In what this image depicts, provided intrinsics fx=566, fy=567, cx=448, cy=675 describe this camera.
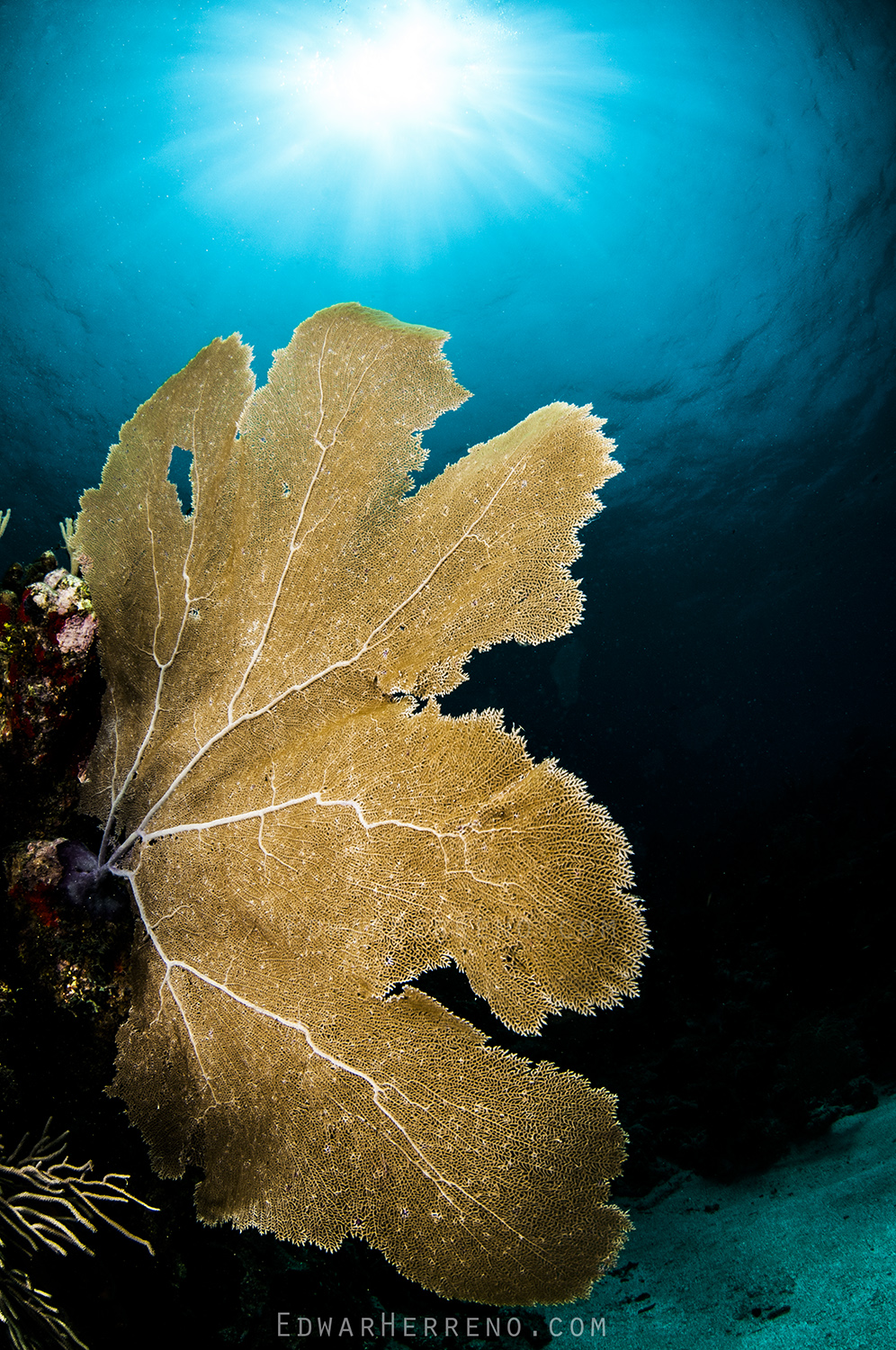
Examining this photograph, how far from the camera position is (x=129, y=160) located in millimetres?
14578

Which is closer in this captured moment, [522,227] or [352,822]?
[352,822]

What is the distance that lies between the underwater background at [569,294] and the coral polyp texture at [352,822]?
3.20ft

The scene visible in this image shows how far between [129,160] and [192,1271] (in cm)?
2128

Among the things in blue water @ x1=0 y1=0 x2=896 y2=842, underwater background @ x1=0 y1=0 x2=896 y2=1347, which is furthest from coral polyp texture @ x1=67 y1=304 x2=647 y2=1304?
blue water @ x1=0 y1=0 x2=896 y2=842

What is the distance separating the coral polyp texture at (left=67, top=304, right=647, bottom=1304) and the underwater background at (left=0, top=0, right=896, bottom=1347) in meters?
0.98

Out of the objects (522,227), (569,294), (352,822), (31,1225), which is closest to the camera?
(31,1225)

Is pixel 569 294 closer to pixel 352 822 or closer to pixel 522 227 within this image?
pixel 522 227

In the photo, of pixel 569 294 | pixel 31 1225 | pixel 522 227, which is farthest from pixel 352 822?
pixel 569 294

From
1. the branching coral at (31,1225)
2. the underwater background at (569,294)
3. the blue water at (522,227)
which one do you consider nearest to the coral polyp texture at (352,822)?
the branching coral at (31,1225)

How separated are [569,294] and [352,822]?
68.3 ft

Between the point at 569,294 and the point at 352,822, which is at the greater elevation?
the point at 569,294

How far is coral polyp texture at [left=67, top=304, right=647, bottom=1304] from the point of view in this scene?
1.98 metres

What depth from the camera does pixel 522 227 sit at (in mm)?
16125

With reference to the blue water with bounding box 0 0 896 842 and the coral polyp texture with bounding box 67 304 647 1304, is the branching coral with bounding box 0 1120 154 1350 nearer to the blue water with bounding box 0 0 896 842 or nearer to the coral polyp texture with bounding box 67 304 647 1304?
the coral polyp texture with bounding box 67 304 647 1304
